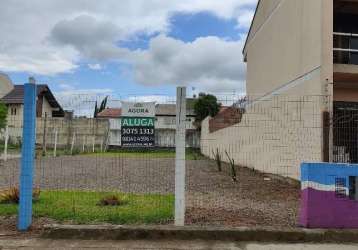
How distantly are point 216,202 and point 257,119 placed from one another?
5.68 metres

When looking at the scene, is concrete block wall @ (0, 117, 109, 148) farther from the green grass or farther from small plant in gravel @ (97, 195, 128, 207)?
small plant in gravel @ (97, 195, 128, 207)

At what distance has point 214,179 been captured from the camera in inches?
645

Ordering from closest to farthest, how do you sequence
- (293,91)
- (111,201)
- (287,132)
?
(111,201) → (287,132) → (293,91)

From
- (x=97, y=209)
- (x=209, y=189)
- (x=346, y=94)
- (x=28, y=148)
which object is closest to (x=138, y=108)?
(x=28, y=148)

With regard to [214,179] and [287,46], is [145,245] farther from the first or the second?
[287,46]

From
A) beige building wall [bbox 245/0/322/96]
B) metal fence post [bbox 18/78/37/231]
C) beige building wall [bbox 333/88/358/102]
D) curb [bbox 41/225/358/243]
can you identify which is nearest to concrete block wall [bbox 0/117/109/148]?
beige building wall [bbox 245/0/322/96]

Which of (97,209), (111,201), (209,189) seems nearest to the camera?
(97,209)

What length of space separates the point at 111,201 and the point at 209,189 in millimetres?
4157

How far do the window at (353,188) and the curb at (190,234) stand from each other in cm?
65

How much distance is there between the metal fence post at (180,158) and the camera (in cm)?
770

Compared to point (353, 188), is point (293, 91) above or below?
above

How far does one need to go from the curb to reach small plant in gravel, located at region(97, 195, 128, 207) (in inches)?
80.9

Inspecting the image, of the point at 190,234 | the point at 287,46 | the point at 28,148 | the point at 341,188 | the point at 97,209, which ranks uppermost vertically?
the point at 287,46

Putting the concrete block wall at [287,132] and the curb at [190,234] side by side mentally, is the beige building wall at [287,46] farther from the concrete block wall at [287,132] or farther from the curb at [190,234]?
the curb at [190,234]
